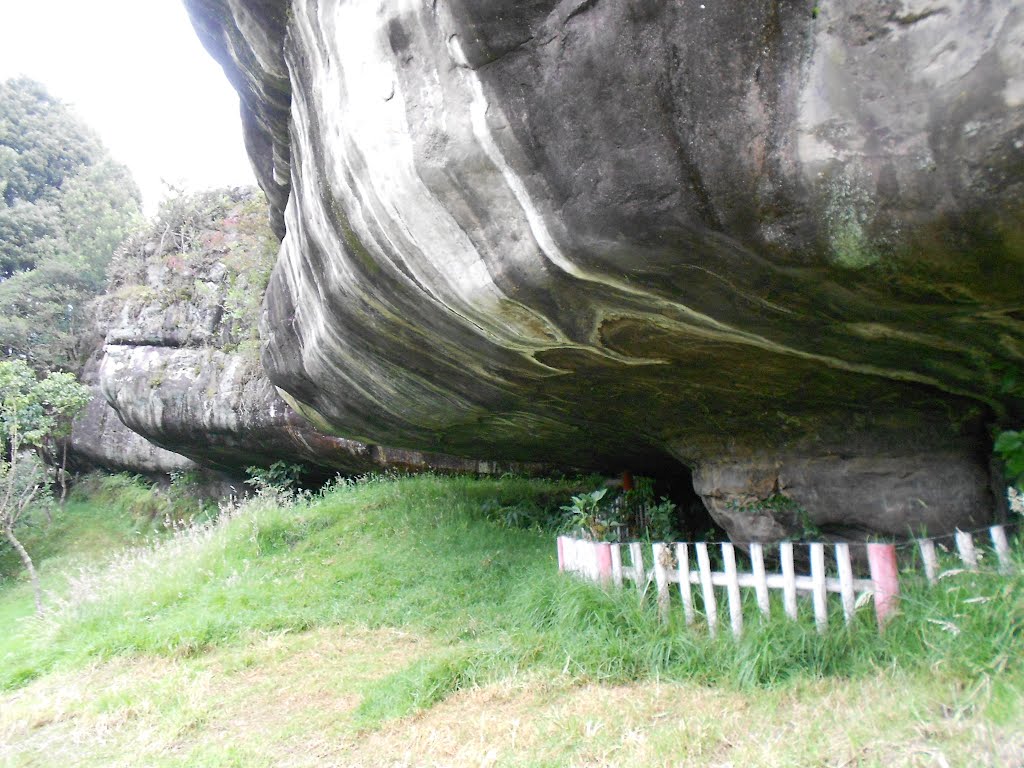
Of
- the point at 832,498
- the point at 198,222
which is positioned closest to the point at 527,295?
the point at 832,498

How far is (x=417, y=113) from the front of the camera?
2.98 m

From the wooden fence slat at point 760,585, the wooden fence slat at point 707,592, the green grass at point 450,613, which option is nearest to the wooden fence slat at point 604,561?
the green grass at point 450,613

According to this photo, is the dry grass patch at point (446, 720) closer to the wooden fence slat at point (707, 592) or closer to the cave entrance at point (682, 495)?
the wooden fence slat at point (707, 592)

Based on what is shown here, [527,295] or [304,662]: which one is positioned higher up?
[527,295]

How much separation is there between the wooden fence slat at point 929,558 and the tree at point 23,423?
1057cm

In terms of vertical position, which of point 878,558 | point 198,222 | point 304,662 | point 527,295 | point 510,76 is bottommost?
point 304,662

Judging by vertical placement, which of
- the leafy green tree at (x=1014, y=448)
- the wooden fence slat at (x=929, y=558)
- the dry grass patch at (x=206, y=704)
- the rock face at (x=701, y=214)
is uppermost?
the rock face at (x=701, y=214)

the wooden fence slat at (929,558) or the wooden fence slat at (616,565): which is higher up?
the wooden fence slat at (929,558)

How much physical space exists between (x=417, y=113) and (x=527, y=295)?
0.98 m

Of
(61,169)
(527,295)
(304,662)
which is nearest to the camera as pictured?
(527,295)

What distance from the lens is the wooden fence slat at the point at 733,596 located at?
3.74m

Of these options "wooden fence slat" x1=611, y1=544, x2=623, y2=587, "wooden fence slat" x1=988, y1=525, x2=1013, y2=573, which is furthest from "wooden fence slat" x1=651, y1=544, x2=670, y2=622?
"wooden fence slat" x1=988, y1=525, x2=1013, y2=573

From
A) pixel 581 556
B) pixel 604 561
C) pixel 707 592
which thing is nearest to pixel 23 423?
pixel 581 556

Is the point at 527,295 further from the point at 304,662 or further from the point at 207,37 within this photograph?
the point at 207,37
